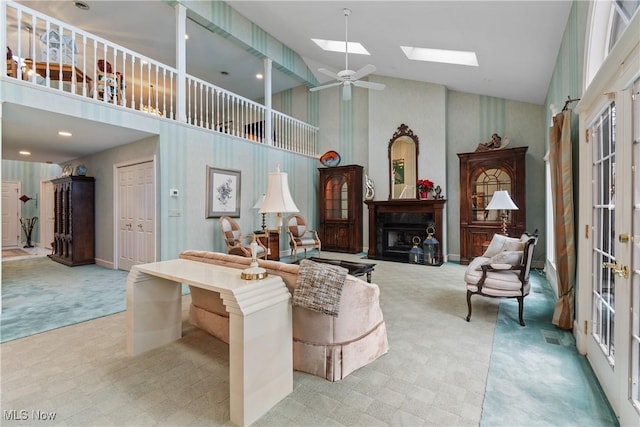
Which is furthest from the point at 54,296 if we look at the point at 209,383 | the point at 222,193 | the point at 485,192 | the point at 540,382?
the point at 485,192

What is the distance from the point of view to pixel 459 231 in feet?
21.0

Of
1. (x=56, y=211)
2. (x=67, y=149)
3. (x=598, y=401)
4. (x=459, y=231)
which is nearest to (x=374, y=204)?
(x=459, y=231)

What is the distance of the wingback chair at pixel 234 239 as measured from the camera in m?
5.36

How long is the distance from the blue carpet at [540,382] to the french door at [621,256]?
0.13m

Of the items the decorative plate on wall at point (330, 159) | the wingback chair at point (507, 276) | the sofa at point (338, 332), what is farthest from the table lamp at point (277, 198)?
the decorative plate on wall at point (330, 159)

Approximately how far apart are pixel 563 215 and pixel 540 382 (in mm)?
1605

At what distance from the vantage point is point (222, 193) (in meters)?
5.66

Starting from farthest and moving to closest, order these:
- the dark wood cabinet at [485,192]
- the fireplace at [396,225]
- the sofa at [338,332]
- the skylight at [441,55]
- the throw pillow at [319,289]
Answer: the fireplace at [396,225] → the dark wood cabinet at [485,192] → the skylight at [441,55] → the sofa at [338,332] → the throw pillow at [319,289]

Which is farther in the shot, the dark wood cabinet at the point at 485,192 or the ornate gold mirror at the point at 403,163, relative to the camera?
the ornate gold mirror at the point at 403,163

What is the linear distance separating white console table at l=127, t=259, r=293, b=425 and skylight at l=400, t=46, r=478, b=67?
4.89 meters

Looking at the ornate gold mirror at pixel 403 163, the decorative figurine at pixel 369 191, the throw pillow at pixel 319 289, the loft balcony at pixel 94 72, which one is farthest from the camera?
the decorative figurine at pixel 369 191

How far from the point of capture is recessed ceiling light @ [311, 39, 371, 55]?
18.9 feet

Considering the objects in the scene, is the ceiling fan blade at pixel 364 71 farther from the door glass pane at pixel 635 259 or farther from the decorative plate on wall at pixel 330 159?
the decorative plate on wall at pixel 330 159

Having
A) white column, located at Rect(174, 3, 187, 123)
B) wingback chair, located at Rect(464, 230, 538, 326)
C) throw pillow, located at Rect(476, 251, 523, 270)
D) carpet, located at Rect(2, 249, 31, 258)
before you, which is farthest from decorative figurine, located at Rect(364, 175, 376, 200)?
carpet, located at Rect(2, 249, 31, 258)
